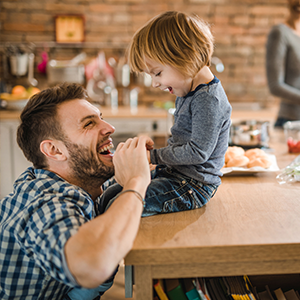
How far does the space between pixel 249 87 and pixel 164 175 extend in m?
3.44

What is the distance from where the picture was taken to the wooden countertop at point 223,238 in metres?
0.80

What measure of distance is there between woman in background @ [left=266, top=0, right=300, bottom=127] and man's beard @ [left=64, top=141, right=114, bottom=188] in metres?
1.65

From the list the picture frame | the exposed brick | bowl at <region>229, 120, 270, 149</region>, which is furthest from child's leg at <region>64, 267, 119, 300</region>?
the exposed brick

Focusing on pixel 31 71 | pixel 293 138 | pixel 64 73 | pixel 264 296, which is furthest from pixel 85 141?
pixel 31 71

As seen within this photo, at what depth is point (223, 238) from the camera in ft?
2.75

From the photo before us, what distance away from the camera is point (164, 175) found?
113 cm

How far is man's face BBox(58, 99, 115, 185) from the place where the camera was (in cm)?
113

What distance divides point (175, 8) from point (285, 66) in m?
2.05

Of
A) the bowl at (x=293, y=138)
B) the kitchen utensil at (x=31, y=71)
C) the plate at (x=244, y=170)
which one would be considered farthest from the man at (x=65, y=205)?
the kitchen utensil at (x=31, y=71)

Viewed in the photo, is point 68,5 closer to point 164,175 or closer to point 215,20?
point 215,20

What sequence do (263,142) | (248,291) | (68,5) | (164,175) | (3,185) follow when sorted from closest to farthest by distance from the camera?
(248,291)
(164,175)
(263,142)
(3,185)
(68,5)

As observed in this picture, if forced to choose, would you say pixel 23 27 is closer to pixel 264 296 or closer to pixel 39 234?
pixel 39 234

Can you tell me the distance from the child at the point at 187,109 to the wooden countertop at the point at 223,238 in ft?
0.20

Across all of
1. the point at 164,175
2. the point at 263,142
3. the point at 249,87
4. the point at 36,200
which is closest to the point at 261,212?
the point at 164,175
